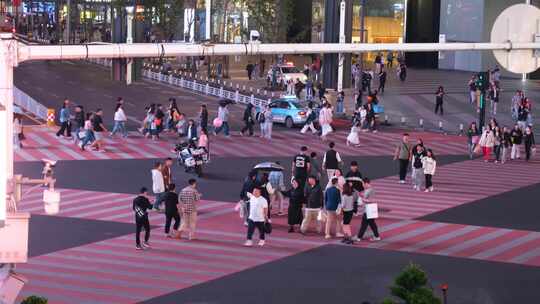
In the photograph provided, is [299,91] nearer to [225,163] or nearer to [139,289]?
[225,163]

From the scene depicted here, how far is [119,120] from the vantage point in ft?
136

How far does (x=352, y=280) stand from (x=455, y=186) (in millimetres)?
12855

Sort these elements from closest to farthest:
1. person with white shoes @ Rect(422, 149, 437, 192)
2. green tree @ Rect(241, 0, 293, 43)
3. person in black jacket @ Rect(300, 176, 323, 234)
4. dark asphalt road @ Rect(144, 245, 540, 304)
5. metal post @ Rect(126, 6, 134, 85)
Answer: metal post @ Rect(126, 6, 134, 85)
dark asphalt road @ Rect(144, 245, 540, 304)
person in black jacket @ Rect(300, 176, 323, 234)
person with white shoes @ Rect(422, 149, 437, 192)
green tree @ Rect(241, 0, 293, 43)

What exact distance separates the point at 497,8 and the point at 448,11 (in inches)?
181

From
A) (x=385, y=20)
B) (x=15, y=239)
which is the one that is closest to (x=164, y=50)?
(x=15, y=239)

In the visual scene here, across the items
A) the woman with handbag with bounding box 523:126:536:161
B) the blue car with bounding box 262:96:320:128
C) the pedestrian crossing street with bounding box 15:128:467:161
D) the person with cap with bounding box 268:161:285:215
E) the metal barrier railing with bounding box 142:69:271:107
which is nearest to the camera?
the person with cap with bounding box 268:161:285:215

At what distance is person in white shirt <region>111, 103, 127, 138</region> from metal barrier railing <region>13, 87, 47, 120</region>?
18.1 feet

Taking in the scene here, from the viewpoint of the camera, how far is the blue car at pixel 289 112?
4731 centimetres

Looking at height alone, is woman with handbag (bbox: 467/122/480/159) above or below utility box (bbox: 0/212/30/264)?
below

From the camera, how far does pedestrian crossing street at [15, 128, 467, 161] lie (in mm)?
37562

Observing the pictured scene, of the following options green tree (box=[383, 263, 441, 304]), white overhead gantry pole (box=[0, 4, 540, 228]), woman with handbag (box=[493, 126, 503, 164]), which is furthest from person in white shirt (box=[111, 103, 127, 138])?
green tree (box=[383, 263, 441, 304])

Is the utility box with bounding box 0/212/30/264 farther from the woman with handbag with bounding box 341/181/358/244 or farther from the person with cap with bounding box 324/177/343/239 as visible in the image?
the person with cap with bounding box 324/177/343/239

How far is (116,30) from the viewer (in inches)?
527

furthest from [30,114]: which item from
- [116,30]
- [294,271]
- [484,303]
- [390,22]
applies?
[390,22]
